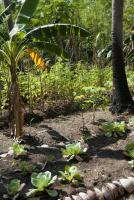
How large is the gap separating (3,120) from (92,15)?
12.6 meters

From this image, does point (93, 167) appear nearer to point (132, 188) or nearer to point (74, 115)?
point (132, 188)

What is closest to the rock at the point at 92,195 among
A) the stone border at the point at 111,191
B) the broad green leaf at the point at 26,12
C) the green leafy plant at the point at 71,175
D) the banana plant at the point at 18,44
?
the stone border at the point at 111,191

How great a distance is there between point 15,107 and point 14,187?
2.29 meters

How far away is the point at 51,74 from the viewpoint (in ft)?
30.5

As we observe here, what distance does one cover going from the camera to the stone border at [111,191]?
4637mm

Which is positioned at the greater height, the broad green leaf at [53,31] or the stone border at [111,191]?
the broad green leaf at [53,31]

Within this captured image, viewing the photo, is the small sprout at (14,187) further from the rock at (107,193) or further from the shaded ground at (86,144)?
the rock at (107,193)

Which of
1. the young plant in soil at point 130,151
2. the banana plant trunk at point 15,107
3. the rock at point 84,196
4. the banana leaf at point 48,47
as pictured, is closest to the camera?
the rock at point 84,196

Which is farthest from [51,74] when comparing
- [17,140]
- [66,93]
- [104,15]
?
[104,15]

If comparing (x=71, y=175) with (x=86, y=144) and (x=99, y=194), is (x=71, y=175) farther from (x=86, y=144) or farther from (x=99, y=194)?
(x=86, y=144)

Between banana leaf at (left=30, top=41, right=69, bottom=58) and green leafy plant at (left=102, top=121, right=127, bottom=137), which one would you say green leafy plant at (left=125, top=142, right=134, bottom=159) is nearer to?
green leafy plant at (left=102, top=121, right=127, bottom=137)

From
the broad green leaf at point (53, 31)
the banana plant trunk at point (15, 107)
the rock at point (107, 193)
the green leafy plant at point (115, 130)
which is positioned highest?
the broad green leaf at point (53, 31)

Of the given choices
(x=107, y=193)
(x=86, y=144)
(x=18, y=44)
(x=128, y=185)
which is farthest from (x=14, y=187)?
(x=18, y=44)

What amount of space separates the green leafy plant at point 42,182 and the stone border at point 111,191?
212 millimetres
